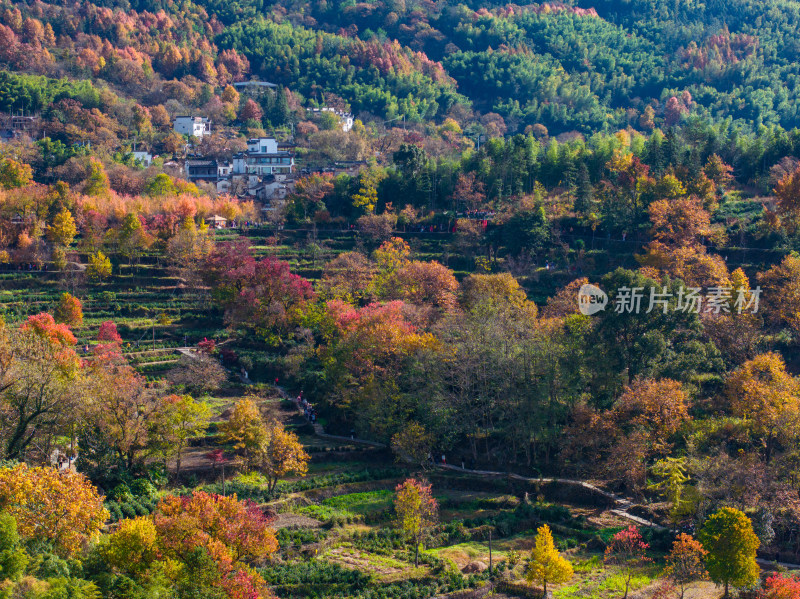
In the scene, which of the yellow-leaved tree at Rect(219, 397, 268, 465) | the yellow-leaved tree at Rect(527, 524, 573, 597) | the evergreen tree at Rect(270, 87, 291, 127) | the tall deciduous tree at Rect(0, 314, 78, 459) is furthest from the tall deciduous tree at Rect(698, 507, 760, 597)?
the evergreen tree at Rect(270, 87, 291, 127)

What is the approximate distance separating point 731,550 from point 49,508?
1952 cm

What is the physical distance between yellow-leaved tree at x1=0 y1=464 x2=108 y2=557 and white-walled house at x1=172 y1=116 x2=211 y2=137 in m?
66.7

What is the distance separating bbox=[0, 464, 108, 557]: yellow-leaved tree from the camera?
23.7 m

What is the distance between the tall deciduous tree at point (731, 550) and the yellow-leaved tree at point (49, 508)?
17820 millimetres

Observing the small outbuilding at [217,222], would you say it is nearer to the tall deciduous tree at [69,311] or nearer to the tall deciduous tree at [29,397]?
the tall deciduous tree at [69,311]

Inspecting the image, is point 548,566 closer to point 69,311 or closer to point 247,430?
point 247,430

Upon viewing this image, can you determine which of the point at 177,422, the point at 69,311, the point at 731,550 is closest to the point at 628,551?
the point at 731,550

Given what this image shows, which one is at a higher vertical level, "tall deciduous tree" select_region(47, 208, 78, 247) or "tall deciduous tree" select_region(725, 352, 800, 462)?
"tall deciduous tree" select_region(47, 208, 78, 247)

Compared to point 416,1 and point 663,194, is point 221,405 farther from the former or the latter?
point 416,1

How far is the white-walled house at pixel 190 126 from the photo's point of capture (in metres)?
Answer: 86.8

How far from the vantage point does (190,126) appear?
8681cm

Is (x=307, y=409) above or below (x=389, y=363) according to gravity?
below

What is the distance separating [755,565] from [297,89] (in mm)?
91671

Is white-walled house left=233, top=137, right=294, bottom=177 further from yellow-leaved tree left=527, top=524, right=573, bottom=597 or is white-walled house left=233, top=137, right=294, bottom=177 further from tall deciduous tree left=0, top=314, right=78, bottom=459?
yellow-leaved tree left=527, top=524, right=573, bottom=597
